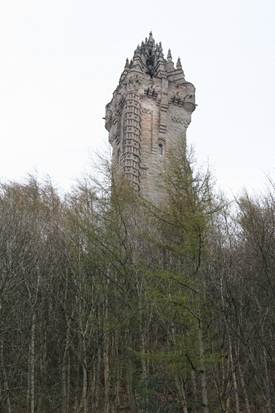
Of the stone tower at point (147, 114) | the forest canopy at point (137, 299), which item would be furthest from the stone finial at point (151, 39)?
the forest canopy at point (137, 299)

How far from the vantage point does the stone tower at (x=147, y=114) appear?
3550cm

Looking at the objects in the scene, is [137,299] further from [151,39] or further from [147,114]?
[151,39]

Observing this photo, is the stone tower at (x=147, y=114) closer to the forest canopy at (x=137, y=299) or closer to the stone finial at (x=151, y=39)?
the stone finial at (x=151, y=39)

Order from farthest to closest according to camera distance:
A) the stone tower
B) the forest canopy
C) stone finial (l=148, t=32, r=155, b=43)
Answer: stone finial (l=148, t=32, r=155, b=43)
the stone tower
the forest canopy

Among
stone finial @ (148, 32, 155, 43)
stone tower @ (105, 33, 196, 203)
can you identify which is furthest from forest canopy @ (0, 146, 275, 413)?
stone finial @ (148, 32, 155, 43)

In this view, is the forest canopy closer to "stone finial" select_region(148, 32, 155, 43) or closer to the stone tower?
the stone tower

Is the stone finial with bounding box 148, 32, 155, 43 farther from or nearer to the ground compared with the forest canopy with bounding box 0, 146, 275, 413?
farther from the ground

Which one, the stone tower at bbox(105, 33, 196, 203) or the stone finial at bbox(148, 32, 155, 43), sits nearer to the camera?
the stone tower at bbox(105, 33, 196, 203)

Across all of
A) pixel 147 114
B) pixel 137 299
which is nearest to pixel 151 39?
pixel 147 114

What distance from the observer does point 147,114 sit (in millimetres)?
38812


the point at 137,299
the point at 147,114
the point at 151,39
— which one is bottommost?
the point at 137,299

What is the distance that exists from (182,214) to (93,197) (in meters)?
4.25

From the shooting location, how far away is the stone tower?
35.5 meters

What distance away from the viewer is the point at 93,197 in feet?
40.9
